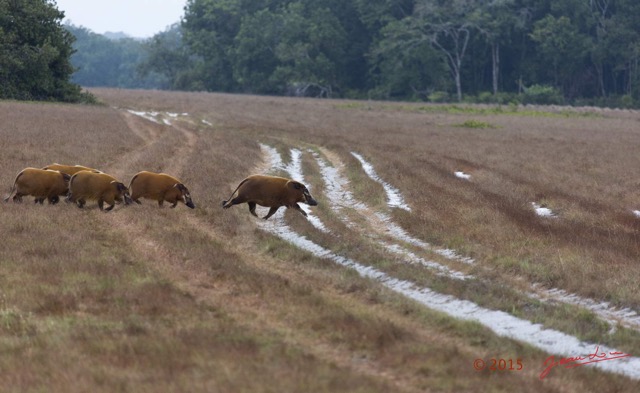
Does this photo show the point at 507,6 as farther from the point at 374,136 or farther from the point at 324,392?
the point at 324,392

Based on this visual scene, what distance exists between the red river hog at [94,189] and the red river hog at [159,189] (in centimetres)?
75

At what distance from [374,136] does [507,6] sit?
66.5m

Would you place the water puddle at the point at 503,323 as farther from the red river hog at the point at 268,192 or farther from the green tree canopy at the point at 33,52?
the green tree canopy at the point at 33,52

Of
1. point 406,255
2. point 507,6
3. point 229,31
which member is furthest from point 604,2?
point 406,255

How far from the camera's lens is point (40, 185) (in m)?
17.2

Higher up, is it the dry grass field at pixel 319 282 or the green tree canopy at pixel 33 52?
the green tree canopy at pixel 33 52

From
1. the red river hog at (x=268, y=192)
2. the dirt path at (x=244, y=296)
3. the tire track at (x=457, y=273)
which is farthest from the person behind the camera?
the red river hog at (x=268, y=192)

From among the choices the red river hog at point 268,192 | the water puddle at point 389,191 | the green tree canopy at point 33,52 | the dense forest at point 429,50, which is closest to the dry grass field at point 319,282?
the water puddle at point 389,191

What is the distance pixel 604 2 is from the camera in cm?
10256

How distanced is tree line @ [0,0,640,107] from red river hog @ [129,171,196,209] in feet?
261

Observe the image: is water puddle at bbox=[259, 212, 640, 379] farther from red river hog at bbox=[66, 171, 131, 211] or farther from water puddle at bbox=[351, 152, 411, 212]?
water puddle at bbox=[351, 152, 411, 212]
